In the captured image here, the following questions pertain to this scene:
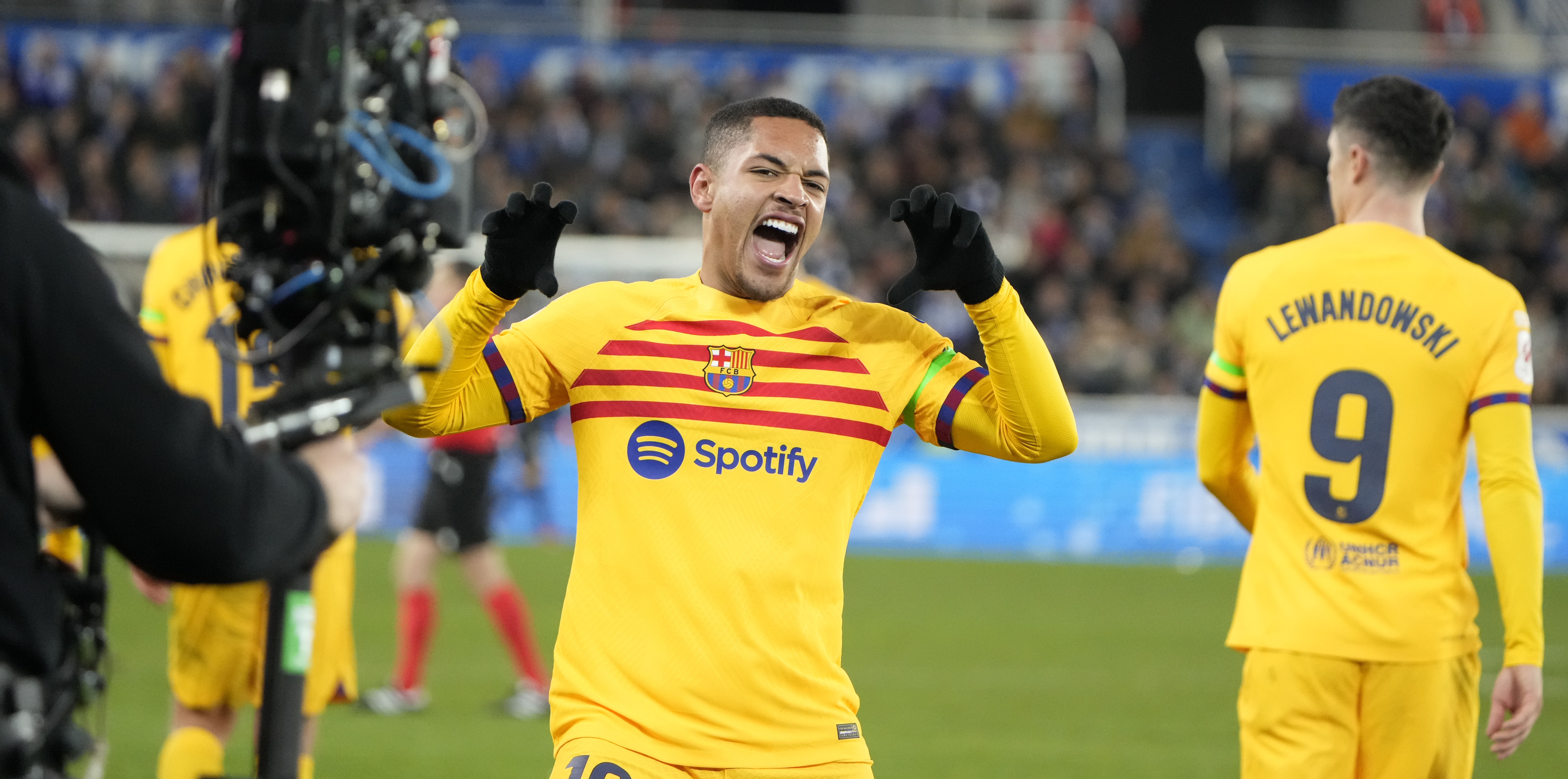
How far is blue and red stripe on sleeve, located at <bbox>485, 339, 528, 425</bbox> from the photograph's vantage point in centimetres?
349

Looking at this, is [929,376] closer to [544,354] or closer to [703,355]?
[703,355]

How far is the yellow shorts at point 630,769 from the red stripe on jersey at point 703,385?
2.47 feet

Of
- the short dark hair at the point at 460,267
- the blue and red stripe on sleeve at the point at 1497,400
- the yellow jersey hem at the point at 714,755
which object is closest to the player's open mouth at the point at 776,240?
the yellow jersey hem at the point at 714,755

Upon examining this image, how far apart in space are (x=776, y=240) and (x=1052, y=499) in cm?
1223

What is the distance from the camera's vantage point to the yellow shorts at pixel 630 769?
3.17 meters

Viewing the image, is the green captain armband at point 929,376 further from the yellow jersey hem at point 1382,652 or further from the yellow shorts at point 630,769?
the yellow jersey hem at point 1382,652

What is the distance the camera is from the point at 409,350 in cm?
344

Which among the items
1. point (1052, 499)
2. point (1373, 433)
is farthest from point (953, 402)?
point (1052, 499)

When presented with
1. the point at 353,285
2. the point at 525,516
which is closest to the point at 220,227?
the point at 353,285

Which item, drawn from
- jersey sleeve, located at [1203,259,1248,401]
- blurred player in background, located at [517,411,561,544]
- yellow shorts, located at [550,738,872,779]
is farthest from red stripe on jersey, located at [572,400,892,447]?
blurred player in background, located at [517,411,561,544]

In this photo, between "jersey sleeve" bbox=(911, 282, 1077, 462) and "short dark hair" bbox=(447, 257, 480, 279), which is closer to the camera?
"jersey sleeve" bbox=(911, 282, 1077, 462)

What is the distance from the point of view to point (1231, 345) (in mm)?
3961

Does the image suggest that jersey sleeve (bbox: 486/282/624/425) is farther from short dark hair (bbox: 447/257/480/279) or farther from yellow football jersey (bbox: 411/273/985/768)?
short dark hair (bbox: 447/257/480/279)

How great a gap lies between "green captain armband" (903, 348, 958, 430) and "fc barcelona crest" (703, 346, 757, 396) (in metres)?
0.35
